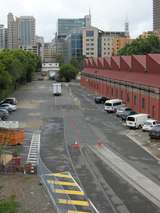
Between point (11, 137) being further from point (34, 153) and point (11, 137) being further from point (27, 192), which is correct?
point (27, 192)

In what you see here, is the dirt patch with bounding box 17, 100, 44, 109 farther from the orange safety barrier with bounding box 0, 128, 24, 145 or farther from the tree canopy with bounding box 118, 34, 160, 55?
the tree canopy with bounding box 118, 34, 160, 55

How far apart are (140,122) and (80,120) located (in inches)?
370

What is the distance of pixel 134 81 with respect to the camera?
66750 mm

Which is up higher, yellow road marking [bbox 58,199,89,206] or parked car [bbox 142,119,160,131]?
parked car [bbox 142,119,160,131]

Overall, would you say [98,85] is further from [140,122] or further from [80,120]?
[140,122]

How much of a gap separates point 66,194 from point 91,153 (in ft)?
40.5

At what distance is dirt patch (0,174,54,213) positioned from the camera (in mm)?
23375

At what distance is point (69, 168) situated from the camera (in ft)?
106

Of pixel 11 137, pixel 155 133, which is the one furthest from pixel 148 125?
pixel 11 137

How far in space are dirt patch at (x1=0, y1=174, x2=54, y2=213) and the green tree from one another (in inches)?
5029

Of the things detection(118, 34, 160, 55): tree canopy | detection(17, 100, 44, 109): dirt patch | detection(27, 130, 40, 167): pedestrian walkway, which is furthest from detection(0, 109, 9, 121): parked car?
detection(118, 34, 160, 55): tree canopy

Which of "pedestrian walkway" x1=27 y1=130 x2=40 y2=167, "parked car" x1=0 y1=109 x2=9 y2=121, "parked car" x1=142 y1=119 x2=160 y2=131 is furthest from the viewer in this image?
"parked car" x1=0 y1=109 x2=9 y2=121

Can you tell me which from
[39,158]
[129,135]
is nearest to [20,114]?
[129,135]

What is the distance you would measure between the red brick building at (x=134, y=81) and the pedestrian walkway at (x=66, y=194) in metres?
27.0
